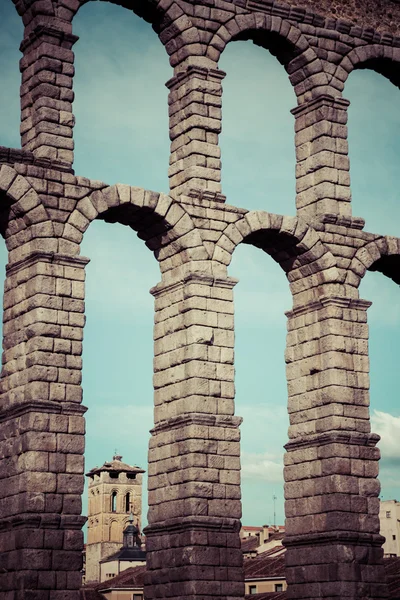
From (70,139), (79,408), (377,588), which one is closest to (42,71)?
(70,139)

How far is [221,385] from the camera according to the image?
71.8ft

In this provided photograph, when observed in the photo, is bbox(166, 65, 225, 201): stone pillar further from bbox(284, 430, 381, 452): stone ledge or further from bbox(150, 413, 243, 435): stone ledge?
bbox(284, 430, 381, 452): stone ledge

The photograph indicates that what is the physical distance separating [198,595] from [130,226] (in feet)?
23.8

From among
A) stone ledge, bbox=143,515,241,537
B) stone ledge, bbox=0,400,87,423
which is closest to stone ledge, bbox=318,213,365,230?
stone ledge, bbox=143,515,241,537

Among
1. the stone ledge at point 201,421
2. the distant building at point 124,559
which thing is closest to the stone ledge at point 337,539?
the stone ledge at point 201,421

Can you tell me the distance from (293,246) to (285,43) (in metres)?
4.55

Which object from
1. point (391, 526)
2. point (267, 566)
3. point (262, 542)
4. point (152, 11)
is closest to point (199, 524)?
point (152, 11)

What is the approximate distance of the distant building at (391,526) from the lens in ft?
211

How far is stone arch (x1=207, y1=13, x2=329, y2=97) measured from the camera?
24.5m

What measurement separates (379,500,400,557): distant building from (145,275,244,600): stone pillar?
43.4 metres

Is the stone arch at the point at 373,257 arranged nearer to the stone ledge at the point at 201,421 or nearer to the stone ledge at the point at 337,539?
the stone ledge at the point at 201,421

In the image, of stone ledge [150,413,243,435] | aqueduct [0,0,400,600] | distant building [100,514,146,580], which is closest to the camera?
aqueduct [0,0,400,600]

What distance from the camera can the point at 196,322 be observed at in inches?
861

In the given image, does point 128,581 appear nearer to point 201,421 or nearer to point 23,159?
point 201,421
